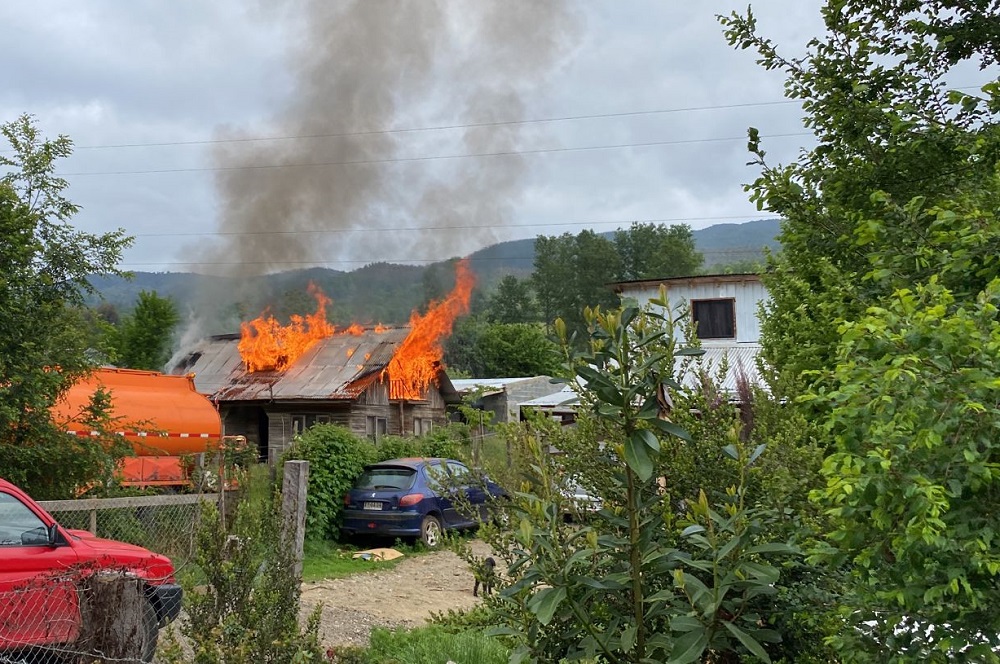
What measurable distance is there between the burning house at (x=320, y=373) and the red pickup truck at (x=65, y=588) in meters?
18.3

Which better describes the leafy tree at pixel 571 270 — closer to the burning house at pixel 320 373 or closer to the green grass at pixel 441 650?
the burning house at pixel 320 373

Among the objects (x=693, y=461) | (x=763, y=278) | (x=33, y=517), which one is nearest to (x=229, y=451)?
(x=33, y=517)

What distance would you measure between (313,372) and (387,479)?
40.2ft

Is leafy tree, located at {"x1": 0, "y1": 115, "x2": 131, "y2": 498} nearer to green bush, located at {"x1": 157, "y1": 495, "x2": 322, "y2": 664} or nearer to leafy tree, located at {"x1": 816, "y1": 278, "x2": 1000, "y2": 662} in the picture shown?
green bush, located at {"x1": 157, "y1": 495, "x2": 322, "y2": 664}

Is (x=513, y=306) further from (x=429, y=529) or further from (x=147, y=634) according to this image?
(x=147, y=634)

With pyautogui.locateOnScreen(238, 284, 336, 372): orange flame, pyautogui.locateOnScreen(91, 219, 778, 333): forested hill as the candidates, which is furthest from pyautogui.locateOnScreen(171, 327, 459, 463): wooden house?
pyautogui.locateOnScreen(91, 219, 778, 333): forested hill

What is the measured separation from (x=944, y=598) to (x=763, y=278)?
241 inches

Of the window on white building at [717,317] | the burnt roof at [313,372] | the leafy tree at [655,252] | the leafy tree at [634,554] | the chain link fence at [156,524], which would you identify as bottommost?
the chain link fence at [156,524]

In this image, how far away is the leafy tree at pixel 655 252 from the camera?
7581cm

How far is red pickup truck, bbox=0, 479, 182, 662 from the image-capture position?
4.29 metres

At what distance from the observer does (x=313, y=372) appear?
26812 mm

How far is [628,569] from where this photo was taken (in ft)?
10.3

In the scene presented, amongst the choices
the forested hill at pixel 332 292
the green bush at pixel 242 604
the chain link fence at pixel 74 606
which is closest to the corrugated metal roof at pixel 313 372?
the forested hill at pixel 332 292

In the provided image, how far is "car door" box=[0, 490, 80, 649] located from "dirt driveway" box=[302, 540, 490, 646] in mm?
2720
